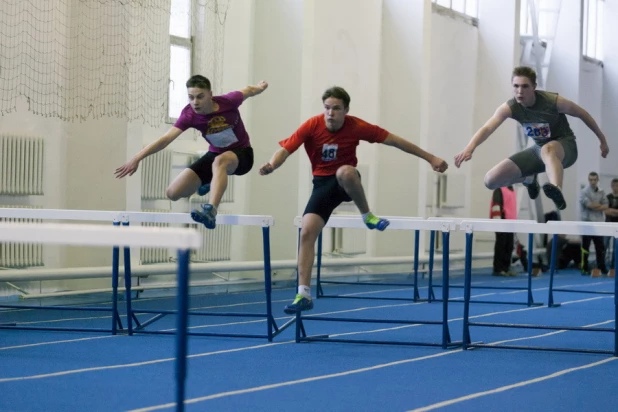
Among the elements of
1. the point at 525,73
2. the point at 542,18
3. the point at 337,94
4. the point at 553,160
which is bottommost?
the point at 553,160

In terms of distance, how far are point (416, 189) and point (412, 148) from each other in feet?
26.8

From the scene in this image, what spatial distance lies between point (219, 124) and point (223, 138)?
0.38ft

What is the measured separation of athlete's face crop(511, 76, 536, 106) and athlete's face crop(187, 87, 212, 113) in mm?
2452

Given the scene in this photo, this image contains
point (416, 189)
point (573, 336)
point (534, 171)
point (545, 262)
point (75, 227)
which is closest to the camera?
point (75, 227)

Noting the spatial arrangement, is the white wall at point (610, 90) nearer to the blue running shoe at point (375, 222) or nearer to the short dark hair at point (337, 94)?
the blue running shoe at point (375, 222)

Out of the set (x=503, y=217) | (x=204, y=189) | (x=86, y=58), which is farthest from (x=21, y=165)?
(x=503, y=217)

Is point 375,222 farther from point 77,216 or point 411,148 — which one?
point 77,216

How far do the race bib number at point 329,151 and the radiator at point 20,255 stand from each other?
405cm

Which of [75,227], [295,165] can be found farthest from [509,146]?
[75,227]

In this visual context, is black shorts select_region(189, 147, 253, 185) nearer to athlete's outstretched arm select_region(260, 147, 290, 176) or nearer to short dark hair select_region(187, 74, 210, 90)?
athlete's outstretched arm select_region(260, 147, 290, 176)

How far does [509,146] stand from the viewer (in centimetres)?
1762

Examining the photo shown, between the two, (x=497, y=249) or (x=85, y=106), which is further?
(x=497, y=249)

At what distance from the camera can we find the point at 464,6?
58.6ft

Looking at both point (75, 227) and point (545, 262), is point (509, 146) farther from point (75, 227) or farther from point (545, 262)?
point (75, 227)
